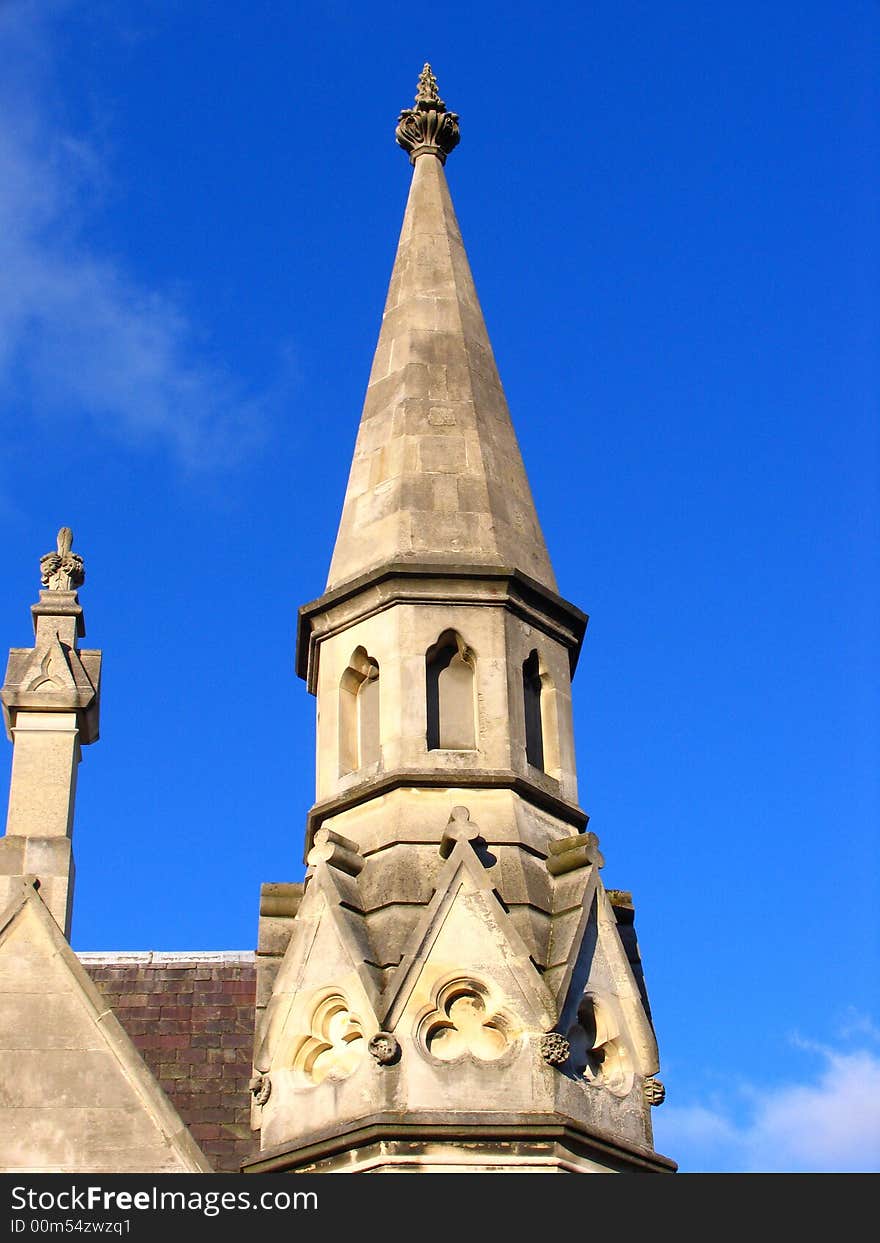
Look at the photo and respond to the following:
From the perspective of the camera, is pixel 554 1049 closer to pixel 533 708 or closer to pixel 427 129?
pixel 533 708

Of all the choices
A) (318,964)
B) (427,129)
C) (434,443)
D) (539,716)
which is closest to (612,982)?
(318,964)

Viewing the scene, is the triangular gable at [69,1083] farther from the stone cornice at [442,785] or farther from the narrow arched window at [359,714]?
the narrow arched window at [359,714]

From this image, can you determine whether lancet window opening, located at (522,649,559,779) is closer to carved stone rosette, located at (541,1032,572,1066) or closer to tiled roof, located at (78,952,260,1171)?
carved stone rosette, located at (541,1032,572,1066)

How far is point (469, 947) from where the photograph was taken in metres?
11.3

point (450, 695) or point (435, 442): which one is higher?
point (435, 442)

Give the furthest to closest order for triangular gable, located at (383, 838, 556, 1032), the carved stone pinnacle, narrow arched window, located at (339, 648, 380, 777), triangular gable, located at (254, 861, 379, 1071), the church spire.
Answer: the church spire → narrow arched window, located at (339, 648, 380, 777) → triangular gable, located at (254, 861, 379, 1071) → triangular gable, located at (383, 838, 556, 1032) → the carved stone pinnacle

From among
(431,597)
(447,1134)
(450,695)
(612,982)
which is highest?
(431,597)

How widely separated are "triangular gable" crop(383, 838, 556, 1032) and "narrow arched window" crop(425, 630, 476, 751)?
111 centimetres

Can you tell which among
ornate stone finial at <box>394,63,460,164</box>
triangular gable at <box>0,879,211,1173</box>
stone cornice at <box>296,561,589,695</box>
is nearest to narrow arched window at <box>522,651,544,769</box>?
stone cornice at <box>296,561,589,695</box>

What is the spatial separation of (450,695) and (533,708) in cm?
Result: 71

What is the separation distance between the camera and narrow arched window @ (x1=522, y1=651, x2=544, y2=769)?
1293 cm

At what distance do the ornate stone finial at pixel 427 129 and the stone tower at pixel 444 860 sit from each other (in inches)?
79.4
